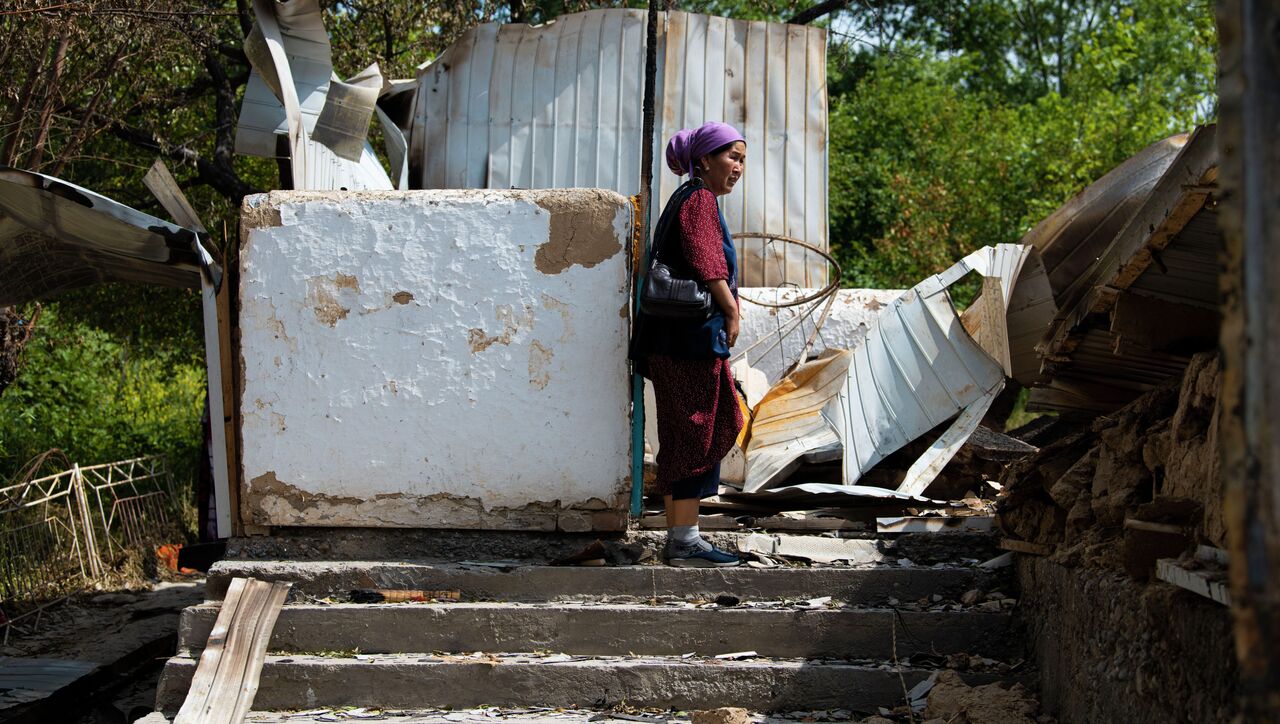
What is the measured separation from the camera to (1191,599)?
112 inches

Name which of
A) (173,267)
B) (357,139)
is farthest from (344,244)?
(357,139)

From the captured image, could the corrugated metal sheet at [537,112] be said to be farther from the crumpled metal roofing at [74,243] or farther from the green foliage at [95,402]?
the green foliage at [95,402]

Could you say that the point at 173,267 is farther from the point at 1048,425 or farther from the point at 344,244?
the point at 1048,425

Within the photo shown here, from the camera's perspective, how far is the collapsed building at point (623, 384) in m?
3.30

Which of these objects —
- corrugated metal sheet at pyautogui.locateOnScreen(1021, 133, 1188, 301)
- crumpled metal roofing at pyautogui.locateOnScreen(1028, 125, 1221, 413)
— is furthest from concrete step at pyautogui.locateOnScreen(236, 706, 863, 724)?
corrugated metal sheet at pyautogui.locateOnScreen(1021, 133, 1188, 301)

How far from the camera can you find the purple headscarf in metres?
4.67

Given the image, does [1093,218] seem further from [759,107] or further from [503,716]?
[503,716]

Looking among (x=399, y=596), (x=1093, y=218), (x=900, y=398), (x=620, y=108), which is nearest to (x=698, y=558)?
(x=399, y=596)

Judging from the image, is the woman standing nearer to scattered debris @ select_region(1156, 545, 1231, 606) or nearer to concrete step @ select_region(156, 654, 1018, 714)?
concrete step @ select_region(156, 654, 1018, 714)

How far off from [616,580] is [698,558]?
0.32 meters

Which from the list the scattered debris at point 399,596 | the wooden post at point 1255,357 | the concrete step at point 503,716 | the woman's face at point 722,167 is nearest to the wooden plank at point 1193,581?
the wooden post at point 1255,357

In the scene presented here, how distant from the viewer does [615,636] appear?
4.34 m

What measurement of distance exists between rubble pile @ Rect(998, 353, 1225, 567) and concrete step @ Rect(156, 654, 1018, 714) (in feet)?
2.34

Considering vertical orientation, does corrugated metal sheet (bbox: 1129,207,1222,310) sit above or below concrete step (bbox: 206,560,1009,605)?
above
